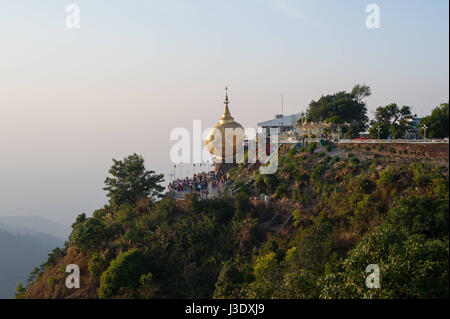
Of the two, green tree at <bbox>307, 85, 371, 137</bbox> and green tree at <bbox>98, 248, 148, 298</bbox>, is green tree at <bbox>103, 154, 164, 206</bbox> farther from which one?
green tree at <bbox>307, 85, 371, 137</bbox>

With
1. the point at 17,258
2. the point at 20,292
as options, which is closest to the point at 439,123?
the point at 20,292

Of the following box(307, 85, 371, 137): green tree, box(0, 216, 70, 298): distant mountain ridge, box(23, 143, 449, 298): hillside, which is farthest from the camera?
box(0, 216, 70, 298): distant mountain ridge

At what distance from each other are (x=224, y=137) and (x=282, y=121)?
47.2 feet

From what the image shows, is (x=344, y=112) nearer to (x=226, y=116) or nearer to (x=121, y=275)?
(x=226, y=116)

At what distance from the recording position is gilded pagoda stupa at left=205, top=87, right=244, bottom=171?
32.4m

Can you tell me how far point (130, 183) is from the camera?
26.5 m

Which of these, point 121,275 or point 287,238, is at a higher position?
point 287,238

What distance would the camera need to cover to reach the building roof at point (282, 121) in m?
44.4

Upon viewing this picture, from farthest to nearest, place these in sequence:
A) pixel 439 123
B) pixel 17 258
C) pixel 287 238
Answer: pixel 17 258
pixel 439 123
pixel 287 238

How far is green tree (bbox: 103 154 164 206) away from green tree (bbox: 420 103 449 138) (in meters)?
15.1

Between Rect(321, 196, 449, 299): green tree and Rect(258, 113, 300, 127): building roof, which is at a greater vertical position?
Rect(258, 113, 300, 127): building roof

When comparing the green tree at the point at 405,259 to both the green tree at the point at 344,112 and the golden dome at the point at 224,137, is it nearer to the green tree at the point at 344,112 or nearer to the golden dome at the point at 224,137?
the golden dome at the point at 224,137

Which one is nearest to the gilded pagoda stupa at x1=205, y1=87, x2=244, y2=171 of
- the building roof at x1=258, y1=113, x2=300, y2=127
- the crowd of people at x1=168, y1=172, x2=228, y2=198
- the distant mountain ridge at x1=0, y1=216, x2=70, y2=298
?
the crowd of people at x1=168, y1=172, x2=228, y2=198

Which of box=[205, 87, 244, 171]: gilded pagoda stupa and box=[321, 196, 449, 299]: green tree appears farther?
box=[205, 87, 244, 171]: gilded pagoda stupa
